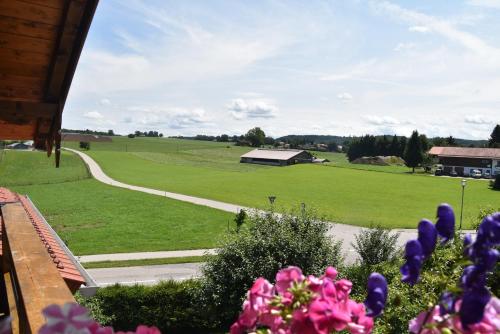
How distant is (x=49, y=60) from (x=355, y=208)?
43.3m

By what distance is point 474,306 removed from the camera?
1.14m

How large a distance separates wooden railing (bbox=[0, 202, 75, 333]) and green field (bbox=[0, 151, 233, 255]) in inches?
751

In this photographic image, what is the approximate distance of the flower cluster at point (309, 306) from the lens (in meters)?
1.23

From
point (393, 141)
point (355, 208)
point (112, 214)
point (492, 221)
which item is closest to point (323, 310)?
point (492, 221)

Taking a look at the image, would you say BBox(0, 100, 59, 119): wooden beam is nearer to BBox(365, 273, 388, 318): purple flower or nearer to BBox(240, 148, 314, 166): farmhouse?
BBox(365, 273, 388, 318): purple flower

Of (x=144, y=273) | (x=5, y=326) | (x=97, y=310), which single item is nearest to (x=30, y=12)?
(x=5, y=326)

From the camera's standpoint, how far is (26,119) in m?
4.82

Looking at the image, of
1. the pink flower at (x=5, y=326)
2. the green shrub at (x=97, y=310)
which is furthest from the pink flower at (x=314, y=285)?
Answer: the green shrub at (x=97, y=310)

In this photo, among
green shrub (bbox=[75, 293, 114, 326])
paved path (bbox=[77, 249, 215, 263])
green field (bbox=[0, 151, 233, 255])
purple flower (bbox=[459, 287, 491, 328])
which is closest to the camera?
purple flower (bbox=[459, 287, 491, 328])

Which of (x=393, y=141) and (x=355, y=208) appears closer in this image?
(x=355, y=208)

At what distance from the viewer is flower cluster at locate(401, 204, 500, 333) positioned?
114 cm

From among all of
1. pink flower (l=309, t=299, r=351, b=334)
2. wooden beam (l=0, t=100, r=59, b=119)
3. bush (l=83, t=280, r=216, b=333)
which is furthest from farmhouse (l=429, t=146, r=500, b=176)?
pink flower (l=309, t=299, r=351, b=334)

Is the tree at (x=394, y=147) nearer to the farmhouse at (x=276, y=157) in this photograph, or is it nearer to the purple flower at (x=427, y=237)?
the farmhouse at (x=276, y=157)

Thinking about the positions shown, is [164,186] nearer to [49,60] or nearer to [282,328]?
[49,60]
